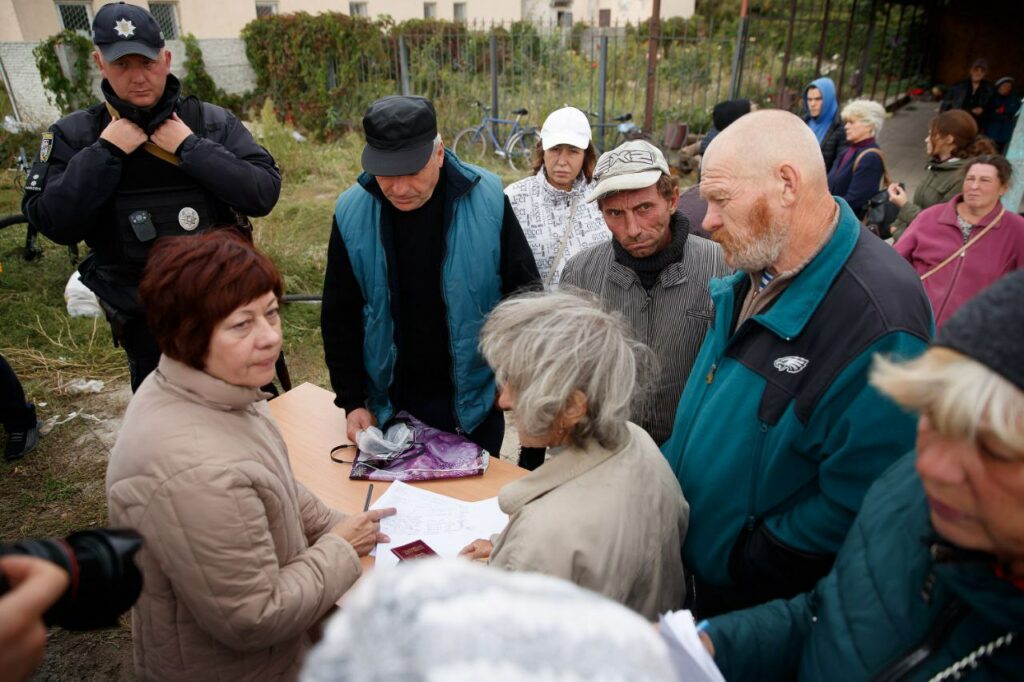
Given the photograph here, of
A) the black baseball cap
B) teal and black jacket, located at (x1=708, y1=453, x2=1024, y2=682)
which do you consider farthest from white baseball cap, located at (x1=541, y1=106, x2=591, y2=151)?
teal and black jacket, located at (x1=708, y1=453, x2=1024, y2=682)

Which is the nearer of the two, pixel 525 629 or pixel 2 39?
pixel 525 629

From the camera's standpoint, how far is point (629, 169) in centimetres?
225

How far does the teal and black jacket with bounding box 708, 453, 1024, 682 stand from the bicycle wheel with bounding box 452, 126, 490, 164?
10.1 metres

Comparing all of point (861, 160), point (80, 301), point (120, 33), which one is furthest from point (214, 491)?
point (861, 160)

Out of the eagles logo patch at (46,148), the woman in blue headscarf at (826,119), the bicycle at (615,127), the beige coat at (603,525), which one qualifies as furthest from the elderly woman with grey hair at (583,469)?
the bicycle at (615,127)

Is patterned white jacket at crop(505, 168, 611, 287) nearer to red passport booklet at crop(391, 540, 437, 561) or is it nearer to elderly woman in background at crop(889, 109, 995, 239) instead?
red passport booklet at crop(391, 540, 437, 561)

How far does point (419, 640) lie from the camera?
47 centimetres

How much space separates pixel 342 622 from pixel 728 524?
138cm

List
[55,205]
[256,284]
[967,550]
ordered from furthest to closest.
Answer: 1. [55,205]
2. [256,284]
3. [967,550]

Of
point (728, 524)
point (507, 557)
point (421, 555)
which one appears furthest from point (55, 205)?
point (728, 524)

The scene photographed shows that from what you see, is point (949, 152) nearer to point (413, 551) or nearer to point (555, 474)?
point (555, 474)

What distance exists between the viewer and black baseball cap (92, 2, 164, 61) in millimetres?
2486

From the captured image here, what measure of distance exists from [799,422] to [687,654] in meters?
0.62

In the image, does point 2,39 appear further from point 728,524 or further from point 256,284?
point 728,524
